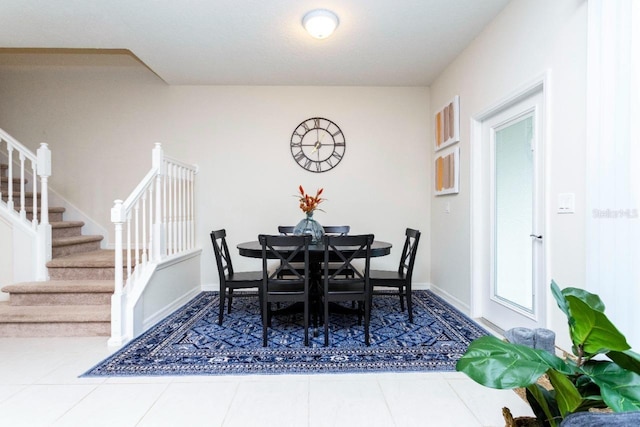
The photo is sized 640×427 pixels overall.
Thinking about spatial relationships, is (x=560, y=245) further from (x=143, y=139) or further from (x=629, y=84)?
(x=143, y=139)

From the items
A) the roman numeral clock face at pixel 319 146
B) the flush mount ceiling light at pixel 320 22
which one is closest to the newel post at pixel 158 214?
the roman numeral clock face at pixel 319 146

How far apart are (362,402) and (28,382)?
2.04 m

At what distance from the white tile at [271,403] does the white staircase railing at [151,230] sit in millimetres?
1329

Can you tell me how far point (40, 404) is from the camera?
1.79m

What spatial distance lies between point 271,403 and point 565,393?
1.41m

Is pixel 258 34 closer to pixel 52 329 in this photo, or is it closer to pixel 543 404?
pixel 52 329

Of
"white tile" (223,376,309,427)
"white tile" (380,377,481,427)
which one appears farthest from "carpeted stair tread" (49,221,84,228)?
"white tile" (380,377,481,427)

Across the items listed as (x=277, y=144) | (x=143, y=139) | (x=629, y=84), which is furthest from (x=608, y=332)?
(x=143, y=139)

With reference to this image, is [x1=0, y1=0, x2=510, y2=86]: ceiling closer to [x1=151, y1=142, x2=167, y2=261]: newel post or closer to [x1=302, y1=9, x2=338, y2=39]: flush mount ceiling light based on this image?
[x1=302, y1=9, x2=338, y2=39]: flush mount ceiling light

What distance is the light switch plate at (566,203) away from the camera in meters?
1.97

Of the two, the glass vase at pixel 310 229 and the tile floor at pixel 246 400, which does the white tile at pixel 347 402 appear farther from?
the glass vase at pixel 310 229

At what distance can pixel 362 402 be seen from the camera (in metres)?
1.81

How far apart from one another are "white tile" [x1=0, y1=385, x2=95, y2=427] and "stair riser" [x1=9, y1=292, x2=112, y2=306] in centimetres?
107

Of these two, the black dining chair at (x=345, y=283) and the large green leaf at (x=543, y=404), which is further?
the black dining chair at (x=345, y=283)
